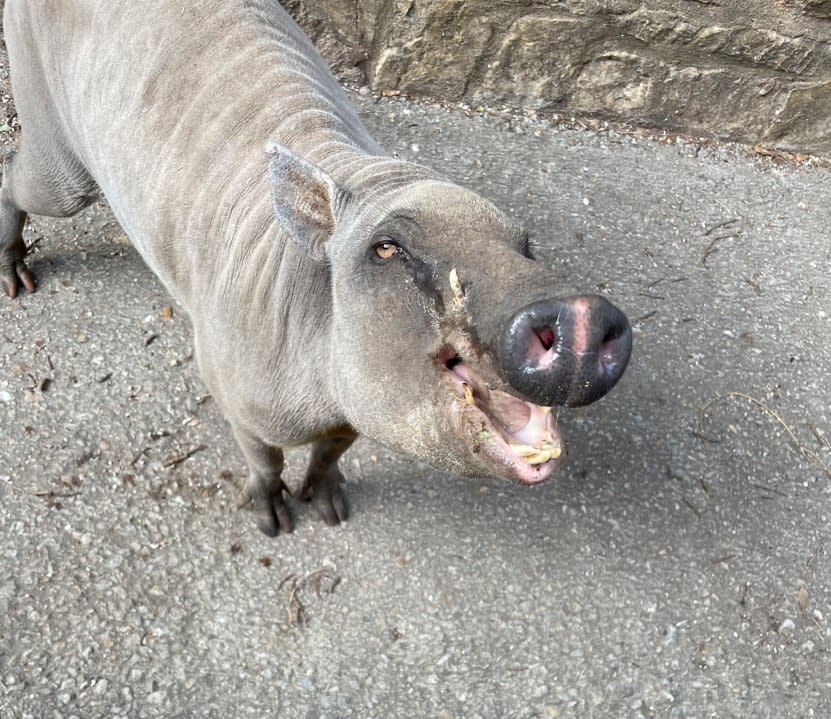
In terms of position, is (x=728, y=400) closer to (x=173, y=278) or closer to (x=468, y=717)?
(x=468, y=717)

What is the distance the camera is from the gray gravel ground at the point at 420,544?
3.35m

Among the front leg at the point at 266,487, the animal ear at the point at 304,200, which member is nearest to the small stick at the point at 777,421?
the front leg at the point at 266,487

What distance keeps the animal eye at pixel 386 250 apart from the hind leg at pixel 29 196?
8.02ft

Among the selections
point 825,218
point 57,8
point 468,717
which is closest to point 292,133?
point 57,8

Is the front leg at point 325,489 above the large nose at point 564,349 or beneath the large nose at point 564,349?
beneath

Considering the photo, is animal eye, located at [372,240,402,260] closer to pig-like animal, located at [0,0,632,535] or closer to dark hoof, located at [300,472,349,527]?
pig-like animal, located at [0,0,632,535]

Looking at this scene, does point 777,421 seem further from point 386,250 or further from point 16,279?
point 16,279

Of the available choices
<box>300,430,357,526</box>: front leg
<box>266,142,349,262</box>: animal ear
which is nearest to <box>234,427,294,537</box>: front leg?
<box>300,430,357,526</box>: front leg

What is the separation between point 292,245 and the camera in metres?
2.72

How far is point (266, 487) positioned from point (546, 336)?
6.98ft

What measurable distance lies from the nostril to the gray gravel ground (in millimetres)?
2106

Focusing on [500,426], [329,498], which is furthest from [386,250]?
[329,498]

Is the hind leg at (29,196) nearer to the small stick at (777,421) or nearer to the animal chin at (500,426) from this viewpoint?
the animal chin at (500,426)

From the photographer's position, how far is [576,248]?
4.96 meters
